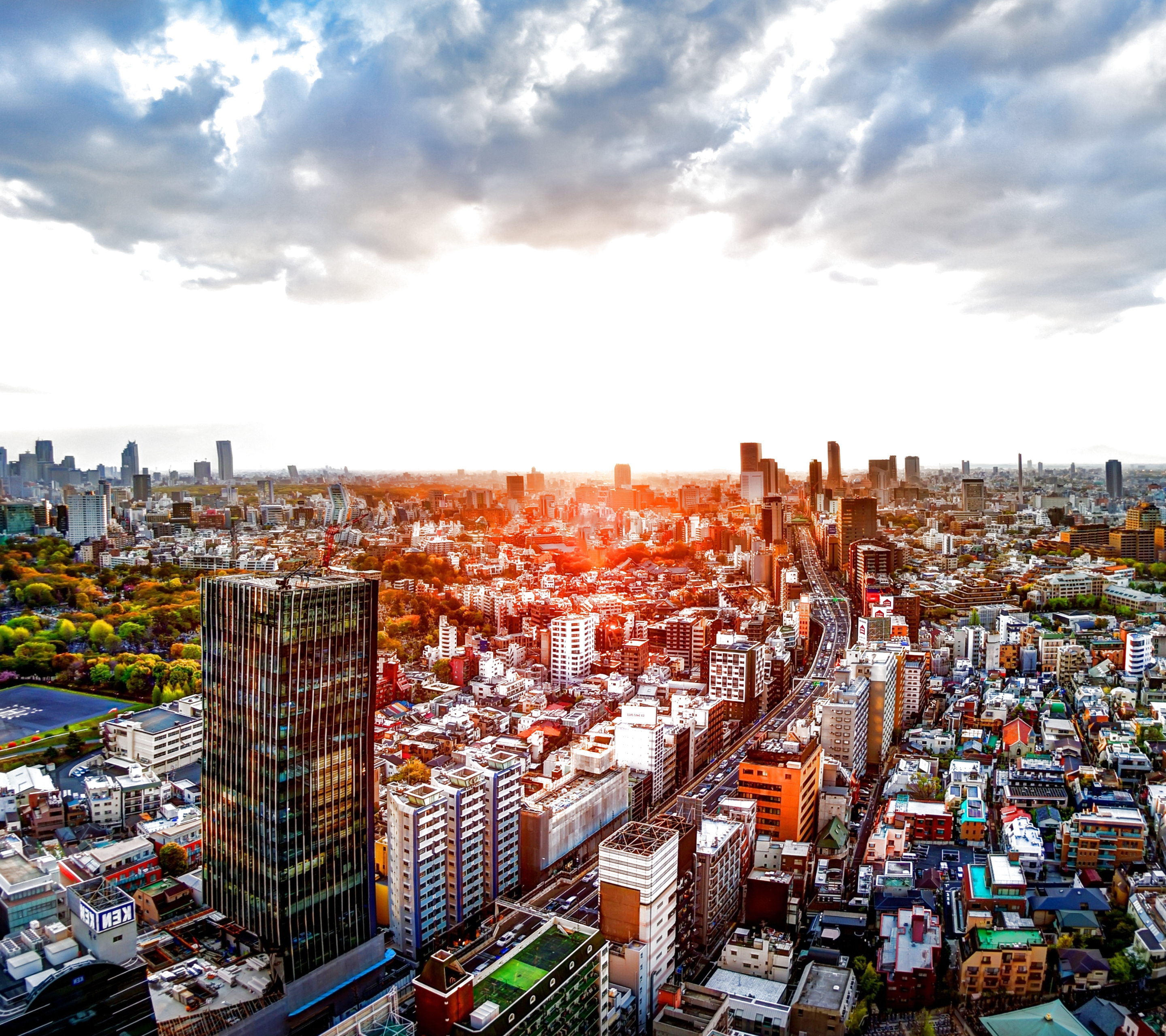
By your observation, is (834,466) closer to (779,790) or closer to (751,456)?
(751,456)

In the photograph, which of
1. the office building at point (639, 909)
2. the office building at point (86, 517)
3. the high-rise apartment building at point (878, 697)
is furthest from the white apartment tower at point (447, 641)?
the office building at point (86, 517)

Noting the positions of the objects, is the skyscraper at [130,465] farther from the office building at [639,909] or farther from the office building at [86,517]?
the office building at [639,909]

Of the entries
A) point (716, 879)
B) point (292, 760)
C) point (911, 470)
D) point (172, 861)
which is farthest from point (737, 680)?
point (911, 470)

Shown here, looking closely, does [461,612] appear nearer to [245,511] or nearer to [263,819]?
[245,511]

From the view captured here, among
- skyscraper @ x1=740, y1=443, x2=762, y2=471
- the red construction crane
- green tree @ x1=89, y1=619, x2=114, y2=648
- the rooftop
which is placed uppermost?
skyscraper @ x1=740, y1=443, x2=762, y2=471

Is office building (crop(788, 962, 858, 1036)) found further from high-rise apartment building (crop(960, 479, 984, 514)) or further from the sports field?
high-rise apartment building (crop(960, 479, 984, 514))

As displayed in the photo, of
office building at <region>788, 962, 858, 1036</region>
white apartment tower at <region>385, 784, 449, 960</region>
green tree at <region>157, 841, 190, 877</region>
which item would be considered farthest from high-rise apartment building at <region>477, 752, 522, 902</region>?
green tree at <region>157, 841, 190, 877</region>
